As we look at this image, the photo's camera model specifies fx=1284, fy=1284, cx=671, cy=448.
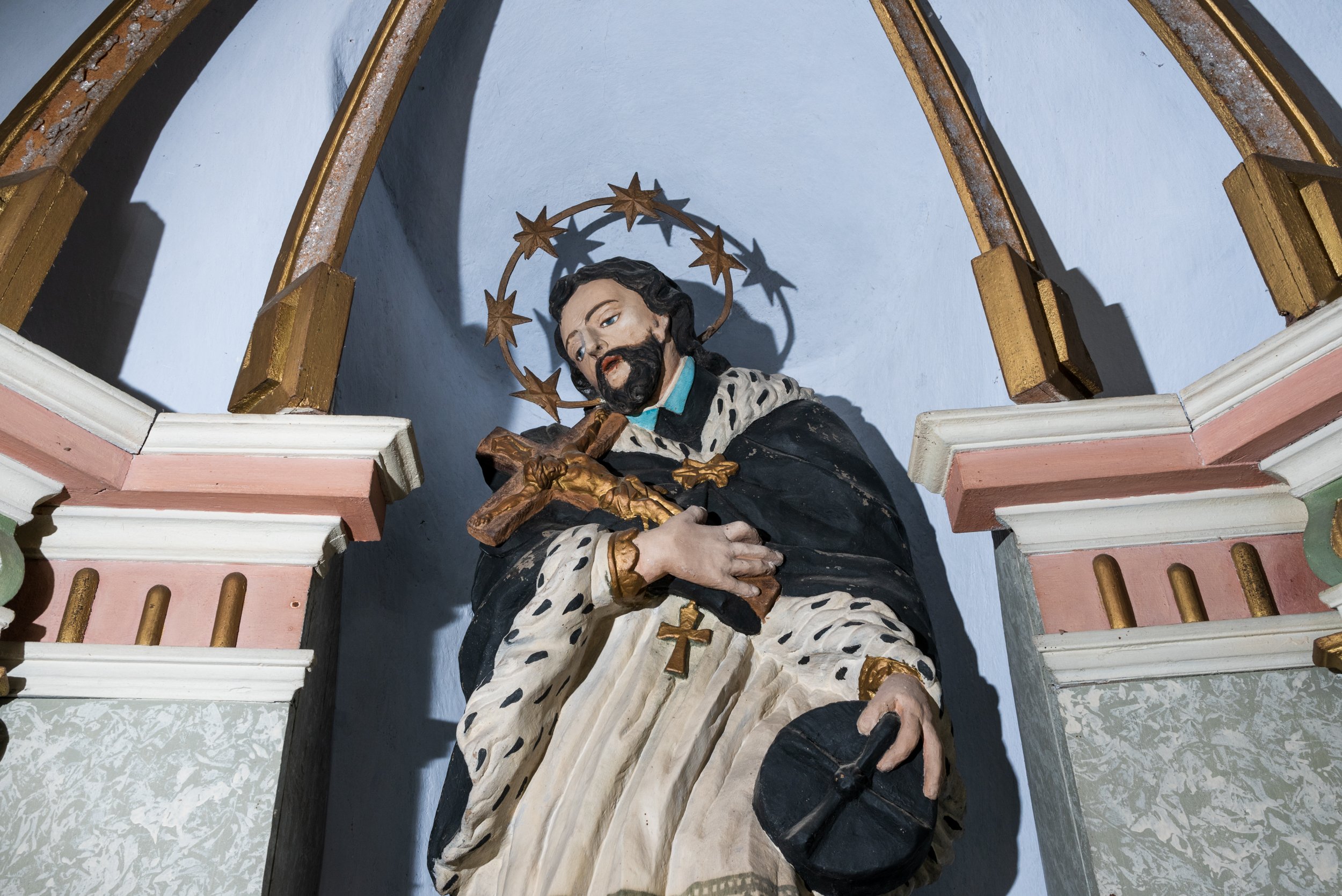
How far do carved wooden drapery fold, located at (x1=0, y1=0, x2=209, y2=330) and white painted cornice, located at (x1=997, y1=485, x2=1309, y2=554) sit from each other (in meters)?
1.80

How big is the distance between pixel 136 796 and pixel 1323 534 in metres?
1.90

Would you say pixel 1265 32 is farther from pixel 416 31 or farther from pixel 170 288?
pixel 170 288

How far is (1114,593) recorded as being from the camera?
84.1 inches

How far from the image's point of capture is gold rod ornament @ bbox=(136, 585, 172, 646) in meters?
2.04

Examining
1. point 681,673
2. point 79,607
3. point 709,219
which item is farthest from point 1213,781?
point 709,219

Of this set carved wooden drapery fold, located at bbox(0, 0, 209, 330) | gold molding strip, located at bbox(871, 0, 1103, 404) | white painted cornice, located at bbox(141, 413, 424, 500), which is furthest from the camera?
gold molding strip, located at bbox(871, 0, 1103, 404)

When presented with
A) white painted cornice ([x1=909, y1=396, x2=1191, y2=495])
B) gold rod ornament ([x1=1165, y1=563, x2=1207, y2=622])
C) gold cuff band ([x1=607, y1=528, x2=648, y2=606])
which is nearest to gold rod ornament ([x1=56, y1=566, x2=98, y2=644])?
gold cuff band ([x1=607, y1=528, x2=648, y2=606])

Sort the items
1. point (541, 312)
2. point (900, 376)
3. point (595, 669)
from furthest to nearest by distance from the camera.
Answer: point (541, 312), point (900, 376), point (595, 669)

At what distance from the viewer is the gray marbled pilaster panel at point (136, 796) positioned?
1.85 m

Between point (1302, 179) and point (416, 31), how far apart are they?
6.25 feet

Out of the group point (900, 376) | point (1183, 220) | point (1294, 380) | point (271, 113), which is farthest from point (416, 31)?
point (1294, 380)

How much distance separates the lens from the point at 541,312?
350 centimetres

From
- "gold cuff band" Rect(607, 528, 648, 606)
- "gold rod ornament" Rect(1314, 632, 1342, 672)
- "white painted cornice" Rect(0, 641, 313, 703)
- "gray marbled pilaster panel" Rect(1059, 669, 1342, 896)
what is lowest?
"gray marbled pilaster panel" Rect(1059, 669, 1342, 896)

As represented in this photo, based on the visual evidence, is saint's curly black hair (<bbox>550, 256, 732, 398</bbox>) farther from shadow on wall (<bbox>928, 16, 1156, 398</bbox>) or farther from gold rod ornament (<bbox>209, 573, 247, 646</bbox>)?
gold rod ornament (<bbox>209, 573, 247, 646</bbox>)
